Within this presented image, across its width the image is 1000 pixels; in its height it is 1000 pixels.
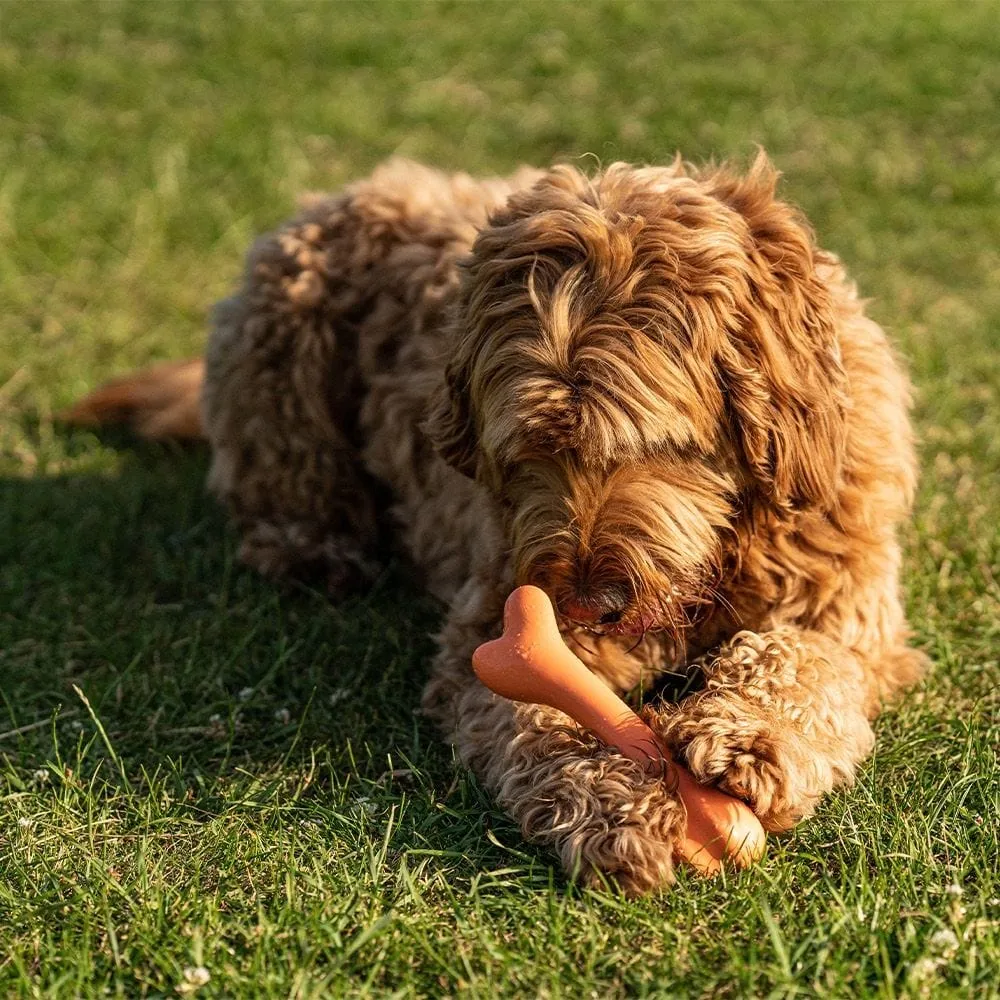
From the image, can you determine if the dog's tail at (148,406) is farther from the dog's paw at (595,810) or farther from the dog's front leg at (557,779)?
the dog's paw at (595,810)

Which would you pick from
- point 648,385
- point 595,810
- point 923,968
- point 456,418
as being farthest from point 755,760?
point 456,418

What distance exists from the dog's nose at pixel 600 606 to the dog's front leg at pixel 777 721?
1.15 feet

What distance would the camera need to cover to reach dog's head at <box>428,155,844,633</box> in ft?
11.1

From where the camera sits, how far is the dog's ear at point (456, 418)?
378cm

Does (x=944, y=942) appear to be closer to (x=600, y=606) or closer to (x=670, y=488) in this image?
(x=600, y=606)

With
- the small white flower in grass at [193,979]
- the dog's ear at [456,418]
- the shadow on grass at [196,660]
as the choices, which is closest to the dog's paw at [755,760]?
the shadow on grass at [196,660]

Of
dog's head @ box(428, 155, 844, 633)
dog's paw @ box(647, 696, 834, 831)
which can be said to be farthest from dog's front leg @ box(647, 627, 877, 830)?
dog's head @ box(428, 155, 844, 633)

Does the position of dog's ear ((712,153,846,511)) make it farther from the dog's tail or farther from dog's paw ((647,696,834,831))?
the dog's tail

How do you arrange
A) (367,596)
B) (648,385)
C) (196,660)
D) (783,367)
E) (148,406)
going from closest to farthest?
(648,385)
(783,367)
(196,660)
(367,596)
(148,406)

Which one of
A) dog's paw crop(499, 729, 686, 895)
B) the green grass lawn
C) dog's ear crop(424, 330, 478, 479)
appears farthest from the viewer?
dog's ear crop(424, 330, 478, 479)

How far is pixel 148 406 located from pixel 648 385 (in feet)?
11.3

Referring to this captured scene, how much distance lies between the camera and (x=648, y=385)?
3.35 meters

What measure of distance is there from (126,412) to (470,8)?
202 inches

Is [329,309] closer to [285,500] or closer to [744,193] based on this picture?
[285,500]
